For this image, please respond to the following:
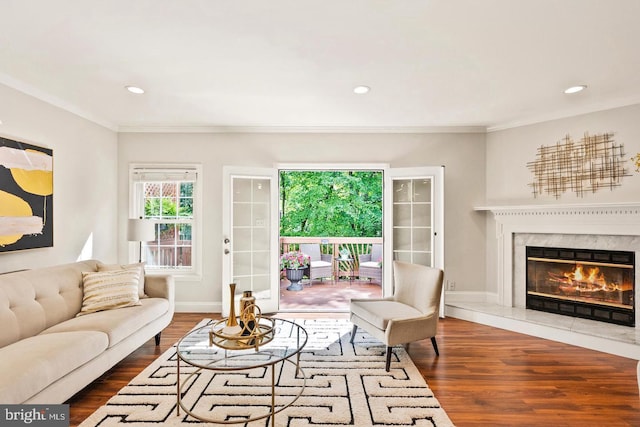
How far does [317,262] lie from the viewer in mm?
6516

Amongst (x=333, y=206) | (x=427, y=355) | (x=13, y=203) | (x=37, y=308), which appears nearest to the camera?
(x=37, y=308)

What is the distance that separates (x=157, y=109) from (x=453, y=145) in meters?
3.66

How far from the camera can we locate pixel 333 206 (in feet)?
27.9

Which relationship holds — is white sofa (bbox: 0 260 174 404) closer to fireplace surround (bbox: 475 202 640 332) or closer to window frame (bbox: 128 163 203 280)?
window frame (bbox: 128 163 203 280)

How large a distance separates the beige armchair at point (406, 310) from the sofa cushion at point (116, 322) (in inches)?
74.1

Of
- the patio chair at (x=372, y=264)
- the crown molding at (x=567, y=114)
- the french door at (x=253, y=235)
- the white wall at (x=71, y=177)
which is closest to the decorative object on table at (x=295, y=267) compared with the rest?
the patio chair at (x=372, y=264)

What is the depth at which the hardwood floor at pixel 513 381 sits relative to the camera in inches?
84.7

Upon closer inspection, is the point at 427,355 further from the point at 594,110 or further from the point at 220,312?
the point at 594,110

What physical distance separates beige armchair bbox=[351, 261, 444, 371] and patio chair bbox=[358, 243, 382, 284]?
2.71 metres

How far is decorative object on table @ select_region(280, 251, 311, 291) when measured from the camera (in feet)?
20.1

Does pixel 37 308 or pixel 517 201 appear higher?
pixel 517 201

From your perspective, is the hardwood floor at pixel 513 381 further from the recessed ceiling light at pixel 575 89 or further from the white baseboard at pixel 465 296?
the recessed ceiling light at pixel 575 89

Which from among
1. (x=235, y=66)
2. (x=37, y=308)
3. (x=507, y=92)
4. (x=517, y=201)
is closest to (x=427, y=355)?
(x=517, y=201)

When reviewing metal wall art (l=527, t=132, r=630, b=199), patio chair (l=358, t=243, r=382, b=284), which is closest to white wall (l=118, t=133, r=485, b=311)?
metal wall art (l=527, t=132, r=630, b=199)
